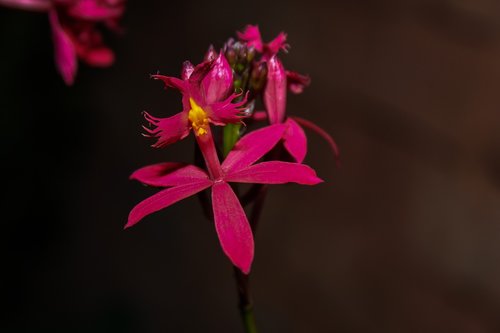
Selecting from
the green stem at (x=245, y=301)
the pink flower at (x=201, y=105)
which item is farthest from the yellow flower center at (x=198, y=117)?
the green stem at (x=245, y=301)

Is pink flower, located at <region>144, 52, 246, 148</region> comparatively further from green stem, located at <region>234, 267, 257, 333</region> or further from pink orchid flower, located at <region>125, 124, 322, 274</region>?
green stem, located at <region>234, 267, 257, 333</region>

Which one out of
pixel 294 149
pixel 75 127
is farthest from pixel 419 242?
pixel 75 127

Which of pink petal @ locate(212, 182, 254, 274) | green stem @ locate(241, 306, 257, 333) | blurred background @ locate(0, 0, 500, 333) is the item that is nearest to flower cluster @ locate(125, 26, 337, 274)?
pink petal @ locate(212, 182, 254, 274)

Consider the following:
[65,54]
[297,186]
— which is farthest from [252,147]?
[297,186]

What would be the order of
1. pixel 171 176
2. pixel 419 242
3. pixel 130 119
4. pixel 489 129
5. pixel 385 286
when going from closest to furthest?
pixel 171 176 < pixel 489 129 < pixel 419 242 < pixel 385 286 < pixel 130 119

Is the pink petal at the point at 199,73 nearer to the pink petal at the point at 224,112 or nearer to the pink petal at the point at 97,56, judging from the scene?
the pink petal at the point at 224,112

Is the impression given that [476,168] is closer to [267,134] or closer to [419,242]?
[419,242]

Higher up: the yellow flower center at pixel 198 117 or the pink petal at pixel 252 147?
the yellow flower center at pixel 198 117
